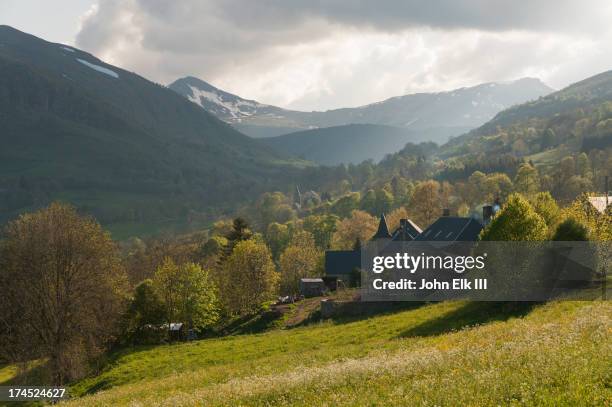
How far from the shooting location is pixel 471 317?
38.8m

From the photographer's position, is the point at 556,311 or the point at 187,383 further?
the point at 556,311

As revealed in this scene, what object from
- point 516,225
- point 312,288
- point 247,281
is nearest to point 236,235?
point 312,288

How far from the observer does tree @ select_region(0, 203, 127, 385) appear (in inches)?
1759

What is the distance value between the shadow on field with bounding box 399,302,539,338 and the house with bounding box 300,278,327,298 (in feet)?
129

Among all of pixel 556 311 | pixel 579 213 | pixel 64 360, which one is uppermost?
pixel 579 213

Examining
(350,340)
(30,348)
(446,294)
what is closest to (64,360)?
(30,348)

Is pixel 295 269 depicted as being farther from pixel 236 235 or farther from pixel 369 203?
pixel 369 203

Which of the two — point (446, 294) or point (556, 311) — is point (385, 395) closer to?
point (556, 311)

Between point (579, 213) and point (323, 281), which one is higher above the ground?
point (579, 213)

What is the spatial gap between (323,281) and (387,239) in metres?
12.1

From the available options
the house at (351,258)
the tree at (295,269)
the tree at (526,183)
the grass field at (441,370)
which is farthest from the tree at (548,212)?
the tree at (526,183)

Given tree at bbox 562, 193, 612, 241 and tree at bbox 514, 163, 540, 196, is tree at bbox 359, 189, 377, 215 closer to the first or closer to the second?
tree at bbox 514, 163, 540, 196

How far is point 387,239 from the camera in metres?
82.6

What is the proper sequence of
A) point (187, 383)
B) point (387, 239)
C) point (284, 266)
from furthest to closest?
1. point (284, 266)
2. point (387, 239)
3. point (187, 383)
